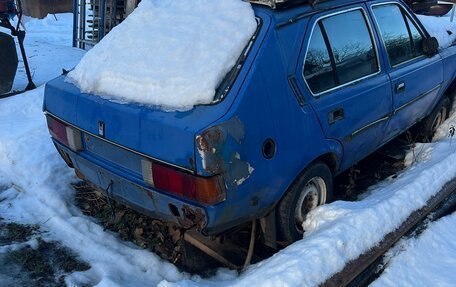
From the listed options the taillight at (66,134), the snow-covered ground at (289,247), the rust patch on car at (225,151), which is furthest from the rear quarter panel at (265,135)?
the taillight at (66,134)

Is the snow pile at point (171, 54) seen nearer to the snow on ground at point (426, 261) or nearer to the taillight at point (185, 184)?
the taillight at point (185, 184)

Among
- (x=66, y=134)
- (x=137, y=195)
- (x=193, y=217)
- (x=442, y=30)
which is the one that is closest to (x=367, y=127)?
(x=193, y=217)

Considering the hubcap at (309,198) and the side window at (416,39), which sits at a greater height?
the side window at (416,39)

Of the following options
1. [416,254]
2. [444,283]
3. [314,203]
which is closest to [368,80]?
[314,203]

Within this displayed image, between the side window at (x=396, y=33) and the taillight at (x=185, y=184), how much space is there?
7.16 feet

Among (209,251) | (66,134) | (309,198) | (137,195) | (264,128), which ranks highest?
(264,128)

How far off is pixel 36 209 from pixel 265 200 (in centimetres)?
203

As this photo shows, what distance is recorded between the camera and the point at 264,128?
266 cm

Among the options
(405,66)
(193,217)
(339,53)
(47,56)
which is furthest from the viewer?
(47,56)

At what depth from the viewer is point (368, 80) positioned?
11.6 ft

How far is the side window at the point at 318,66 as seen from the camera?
10.0 feet

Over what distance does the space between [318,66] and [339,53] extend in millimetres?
296

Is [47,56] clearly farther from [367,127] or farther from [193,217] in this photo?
[193,217]

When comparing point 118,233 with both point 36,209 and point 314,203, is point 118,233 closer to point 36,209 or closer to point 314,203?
point 36,209
